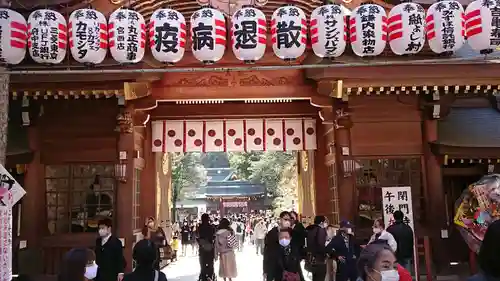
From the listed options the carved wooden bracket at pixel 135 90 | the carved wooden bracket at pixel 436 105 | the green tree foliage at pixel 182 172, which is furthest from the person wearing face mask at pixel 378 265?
the green tree foliage at pixel 182 172

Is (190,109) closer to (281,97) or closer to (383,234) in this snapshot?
(281,97)

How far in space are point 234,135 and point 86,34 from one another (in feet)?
18.0

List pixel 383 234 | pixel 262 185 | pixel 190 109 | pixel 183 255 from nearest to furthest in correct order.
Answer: pixel 383 234
pixel 190 109
pixel 183 255
pixel 262 185

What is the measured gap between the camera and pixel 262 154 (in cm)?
3575

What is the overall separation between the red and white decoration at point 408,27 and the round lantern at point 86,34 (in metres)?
4.85

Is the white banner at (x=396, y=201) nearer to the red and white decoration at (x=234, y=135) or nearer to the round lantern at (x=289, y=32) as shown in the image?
the red and white decoration at (x=234, y=135)

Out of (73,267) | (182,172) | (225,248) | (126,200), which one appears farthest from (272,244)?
(182,172)

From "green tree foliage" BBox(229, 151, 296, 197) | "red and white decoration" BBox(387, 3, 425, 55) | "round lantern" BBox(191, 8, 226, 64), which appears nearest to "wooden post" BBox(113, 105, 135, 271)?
"round lantern" BBox(191, 8, 226, 64)

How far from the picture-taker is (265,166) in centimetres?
3481

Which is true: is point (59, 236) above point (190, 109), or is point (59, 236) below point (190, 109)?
below

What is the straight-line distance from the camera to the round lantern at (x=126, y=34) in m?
7.68

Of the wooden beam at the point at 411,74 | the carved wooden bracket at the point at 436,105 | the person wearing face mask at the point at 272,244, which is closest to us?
the person wearing face mask at the point at 272,244

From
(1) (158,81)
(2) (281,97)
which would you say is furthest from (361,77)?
(1) (158,81)

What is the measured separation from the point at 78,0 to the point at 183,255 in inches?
497
